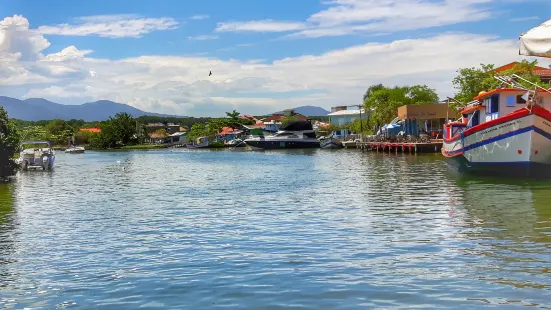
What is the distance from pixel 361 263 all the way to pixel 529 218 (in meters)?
8.15

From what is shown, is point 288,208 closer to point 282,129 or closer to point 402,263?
point 402,263

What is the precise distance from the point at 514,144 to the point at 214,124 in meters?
137

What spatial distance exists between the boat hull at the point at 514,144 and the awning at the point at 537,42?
17697 mm

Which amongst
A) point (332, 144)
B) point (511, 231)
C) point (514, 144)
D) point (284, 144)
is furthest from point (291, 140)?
point (511, 231)

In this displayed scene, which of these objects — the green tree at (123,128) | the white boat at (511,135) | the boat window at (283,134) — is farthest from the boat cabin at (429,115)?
the green tree at (123,128)

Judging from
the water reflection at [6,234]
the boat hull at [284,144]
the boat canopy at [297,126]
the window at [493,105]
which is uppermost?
the boat canopy at [297,126]

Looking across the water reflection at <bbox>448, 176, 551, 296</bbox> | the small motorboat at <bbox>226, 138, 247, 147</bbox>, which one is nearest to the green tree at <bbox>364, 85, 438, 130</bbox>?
the small motorboat at <bbox>226, 138, 247, 147</bbox>

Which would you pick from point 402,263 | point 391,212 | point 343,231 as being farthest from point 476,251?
A: point 391,212

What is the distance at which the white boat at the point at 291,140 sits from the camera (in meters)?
113

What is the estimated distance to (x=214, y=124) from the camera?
536 feet

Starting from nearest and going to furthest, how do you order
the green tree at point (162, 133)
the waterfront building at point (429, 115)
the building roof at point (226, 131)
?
the waterfront building at point (429, 115), the building roof at point (226, 131), the green tree at point (162, 133)

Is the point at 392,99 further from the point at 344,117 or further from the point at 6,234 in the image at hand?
the point at 6,234

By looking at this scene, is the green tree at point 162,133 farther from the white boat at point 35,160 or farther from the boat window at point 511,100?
the boat window at point 511,100

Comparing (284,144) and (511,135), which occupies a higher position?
(511,135)
